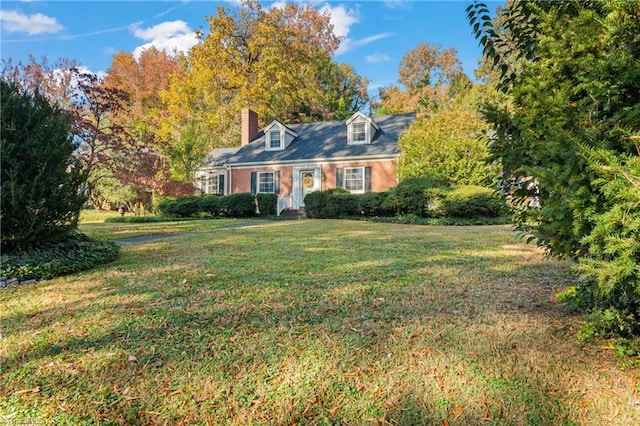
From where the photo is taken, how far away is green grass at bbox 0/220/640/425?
66.7 inches

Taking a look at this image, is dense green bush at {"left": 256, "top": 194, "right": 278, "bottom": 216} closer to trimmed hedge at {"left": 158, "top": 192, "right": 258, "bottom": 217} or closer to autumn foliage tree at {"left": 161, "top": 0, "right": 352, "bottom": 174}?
trimmed hedge at {"left": 158, "top": 192, "right": 258, "bottom": 217}

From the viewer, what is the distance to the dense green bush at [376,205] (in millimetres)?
12828

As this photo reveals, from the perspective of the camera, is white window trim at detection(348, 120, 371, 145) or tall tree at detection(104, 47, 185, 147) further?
tall tree at detection(104, 47, 185, 147)

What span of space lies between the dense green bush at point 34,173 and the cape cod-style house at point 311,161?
12977mm

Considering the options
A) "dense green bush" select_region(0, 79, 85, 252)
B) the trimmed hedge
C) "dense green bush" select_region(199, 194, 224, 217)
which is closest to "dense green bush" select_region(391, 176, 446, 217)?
the trimmed hedge

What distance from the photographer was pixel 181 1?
9.43 metres

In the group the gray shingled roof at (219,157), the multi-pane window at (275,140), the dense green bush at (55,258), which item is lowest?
the dense green bush at (55,258)

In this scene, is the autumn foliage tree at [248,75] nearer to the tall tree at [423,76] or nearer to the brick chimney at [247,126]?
the brick chimney at [247,126]

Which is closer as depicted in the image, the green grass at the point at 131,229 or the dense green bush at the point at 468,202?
the green grass at the point at 131,229

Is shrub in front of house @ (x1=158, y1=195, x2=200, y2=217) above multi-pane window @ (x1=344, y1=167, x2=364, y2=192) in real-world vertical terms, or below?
below

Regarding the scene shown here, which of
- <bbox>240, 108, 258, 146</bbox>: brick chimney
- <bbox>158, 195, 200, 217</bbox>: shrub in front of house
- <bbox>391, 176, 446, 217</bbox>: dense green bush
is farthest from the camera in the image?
<bbox>240, 108, 258, 146</bbox>: brick chimney

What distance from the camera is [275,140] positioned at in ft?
68.2

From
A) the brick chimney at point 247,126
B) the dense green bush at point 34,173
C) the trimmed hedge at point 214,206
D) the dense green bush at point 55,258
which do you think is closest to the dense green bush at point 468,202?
the trimmed hedge at point 214,206

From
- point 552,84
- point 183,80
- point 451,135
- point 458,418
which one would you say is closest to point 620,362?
point 458,418
